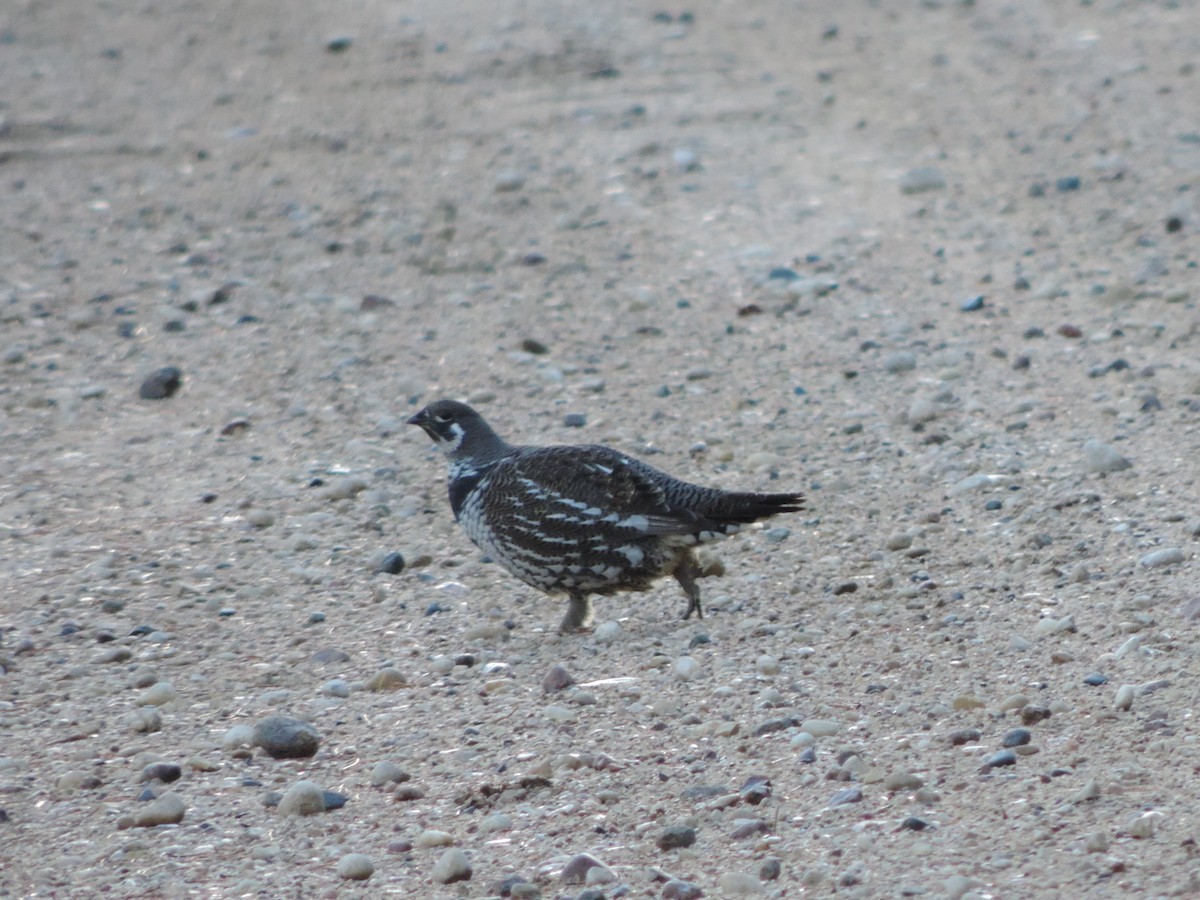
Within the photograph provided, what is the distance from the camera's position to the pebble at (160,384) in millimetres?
9867

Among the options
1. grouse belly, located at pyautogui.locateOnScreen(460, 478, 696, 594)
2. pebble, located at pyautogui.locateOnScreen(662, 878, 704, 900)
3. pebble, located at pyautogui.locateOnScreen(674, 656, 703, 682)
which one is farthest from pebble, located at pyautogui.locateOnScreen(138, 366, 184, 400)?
pebble, located at pyautogui.locateOnScreen(662, 878, 704, 900)

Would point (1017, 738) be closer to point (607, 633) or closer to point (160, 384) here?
point (607, 633)

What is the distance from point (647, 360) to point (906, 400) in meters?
1.70

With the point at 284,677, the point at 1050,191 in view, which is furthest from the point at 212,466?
the point at 1050,191

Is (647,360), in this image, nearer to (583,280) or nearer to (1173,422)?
(583,280)

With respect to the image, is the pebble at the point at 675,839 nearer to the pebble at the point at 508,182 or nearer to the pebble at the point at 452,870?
the pebble at the point at 452,870

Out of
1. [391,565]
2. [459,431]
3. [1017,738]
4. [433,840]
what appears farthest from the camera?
[459,431]

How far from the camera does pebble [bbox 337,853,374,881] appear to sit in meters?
5.13

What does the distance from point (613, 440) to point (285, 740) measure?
135 inches

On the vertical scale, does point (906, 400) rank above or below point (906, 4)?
below

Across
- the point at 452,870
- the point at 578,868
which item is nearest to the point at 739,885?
the point at 578,868

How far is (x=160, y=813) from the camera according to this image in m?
5.48

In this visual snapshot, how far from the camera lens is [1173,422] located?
8383 millimetres

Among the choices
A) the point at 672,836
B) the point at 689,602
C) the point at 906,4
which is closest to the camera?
the point at 672,836
